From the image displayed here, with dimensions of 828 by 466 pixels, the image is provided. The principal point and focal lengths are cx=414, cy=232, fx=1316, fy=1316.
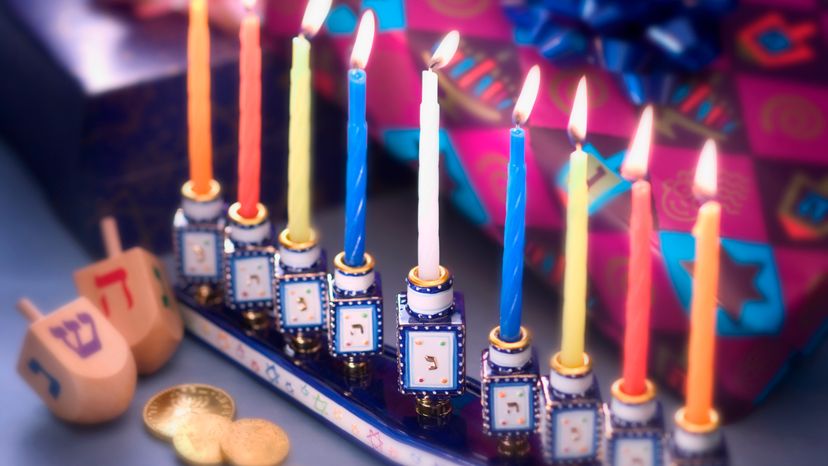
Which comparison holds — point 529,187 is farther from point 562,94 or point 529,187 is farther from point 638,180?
point 638,180

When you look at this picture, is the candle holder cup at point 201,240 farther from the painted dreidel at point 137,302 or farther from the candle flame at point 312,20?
the candle flame at point 312,20

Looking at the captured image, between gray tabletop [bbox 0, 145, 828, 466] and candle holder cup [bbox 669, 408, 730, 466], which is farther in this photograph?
gray tabletop [bbox 0, 145, 828, 466]

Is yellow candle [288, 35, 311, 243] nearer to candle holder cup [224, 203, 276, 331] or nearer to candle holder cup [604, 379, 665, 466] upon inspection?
candle holder cup [224, 203, 276, 331]

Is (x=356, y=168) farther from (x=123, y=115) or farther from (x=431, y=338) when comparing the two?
(x=123, y=115)

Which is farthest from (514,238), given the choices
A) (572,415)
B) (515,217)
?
(572,415)

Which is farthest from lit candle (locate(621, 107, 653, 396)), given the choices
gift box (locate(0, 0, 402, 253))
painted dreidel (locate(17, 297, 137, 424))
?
gift box (locate(0, 0, 402, 253))

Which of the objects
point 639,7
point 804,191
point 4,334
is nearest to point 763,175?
point 804,191
